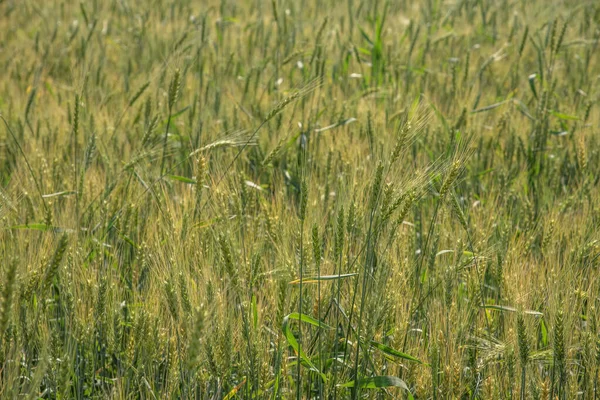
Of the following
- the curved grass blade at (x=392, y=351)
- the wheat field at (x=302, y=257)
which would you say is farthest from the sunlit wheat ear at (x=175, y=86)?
the curved grass blade at (x=392, y=351)

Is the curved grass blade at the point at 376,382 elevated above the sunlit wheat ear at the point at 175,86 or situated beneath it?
situated beneath

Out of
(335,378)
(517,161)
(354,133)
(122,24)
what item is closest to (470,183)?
(517,161)

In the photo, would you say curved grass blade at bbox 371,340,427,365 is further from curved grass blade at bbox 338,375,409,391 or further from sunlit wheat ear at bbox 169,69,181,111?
sunlit wheat ear at bbox 169,69,181,111

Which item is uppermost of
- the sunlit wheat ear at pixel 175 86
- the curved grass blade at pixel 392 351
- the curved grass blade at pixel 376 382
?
the sunlit wheat ear at pixel 175 86

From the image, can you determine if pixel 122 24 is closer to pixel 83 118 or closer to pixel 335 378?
pixel 83 118

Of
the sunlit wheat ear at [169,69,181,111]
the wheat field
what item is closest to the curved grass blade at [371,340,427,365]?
the wheat field

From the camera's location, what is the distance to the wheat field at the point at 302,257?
5.09ft

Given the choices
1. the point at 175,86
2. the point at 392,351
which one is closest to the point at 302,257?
the point at 392,351

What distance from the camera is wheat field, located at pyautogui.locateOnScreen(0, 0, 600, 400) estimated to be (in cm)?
155

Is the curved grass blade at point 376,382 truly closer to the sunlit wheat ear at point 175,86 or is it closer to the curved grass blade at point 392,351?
the curved grass blade at point 392,351

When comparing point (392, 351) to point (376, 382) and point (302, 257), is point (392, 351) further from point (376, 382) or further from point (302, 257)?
point (302, 257)

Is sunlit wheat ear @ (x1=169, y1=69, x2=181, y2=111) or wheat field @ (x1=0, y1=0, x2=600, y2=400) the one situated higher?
sunlit wheat ear @ (x1=169, y1=69, x2=181, y2=111)

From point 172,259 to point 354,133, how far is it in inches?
Result: 62.6

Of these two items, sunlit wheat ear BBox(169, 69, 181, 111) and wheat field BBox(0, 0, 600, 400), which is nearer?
wheat field BBox(0, 0, 600, 400)
